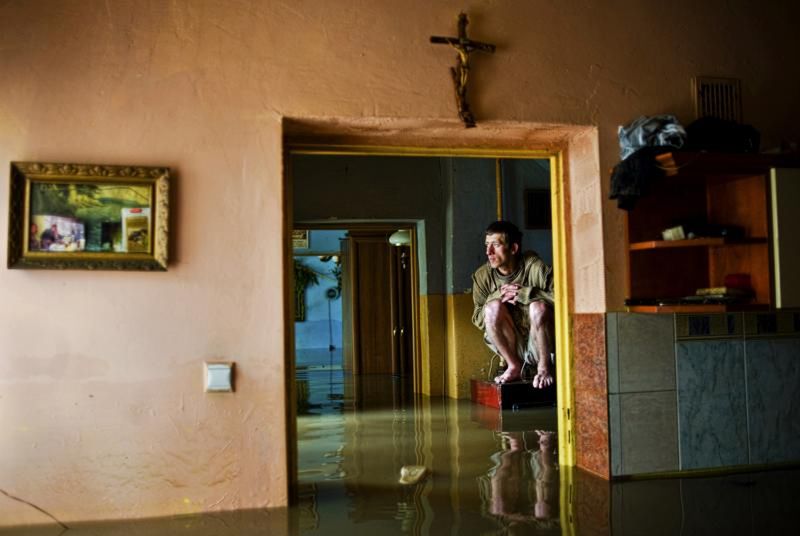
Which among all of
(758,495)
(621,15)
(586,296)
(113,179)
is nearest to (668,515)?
(758,495)

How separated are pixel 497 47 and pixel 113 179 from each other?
1.83m

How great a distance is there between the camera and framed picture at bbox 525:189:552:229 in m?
7.50

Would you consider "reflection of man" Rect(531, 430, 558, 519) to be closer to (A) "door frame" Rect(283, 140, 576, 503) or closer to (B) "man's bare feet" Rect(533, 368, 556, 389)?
(A) "door frame" Rect(283, 140, 576, 503)

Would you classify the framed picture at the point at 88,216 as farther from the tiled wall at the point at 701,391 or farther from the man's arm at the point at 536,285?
the man's arm at the point at 536,285

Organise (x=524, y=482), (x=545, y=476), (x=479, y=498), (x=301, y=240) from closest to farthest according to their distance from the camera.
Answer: (x=479, y=498) → (x=524, y=482) → (x=545, y=476) → (x=301, y=240)

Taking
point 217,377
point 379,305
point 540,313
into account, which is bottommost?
point 217,377

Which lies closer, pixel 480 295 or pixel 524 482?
pixel 524 482

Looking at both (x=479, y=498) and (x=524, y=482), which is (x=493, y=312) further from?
(x=479, y=498)

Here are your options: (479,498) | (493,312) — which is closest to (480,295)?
(493,312)

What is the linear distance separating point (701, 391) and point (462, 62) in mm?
1962

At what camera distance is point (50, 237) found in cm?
299

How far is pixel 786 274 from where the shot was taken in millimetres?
3350

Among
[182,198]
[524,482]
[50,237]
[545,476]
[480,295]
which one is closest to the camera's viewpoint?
[50,237]

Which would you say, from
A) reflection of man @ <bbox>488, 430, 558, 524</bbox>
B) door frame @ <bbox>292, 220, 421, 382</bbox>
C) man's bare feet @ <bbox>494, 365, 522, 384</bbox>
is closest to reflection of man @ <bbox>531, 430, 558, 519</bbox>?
reflection of man @ <bbox>488, 430, 558, 524</bbox>
